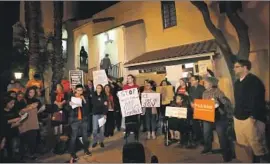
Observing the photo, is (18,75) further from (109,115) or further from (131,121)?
(131,121)

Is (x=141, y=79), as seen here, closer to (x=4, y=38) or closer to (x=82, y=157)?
(x=82, y=157)

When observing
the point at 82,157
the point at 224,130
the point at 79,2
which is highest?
the point at 79,2

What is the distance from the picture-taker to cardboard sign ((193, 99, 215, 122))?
12.1 ft

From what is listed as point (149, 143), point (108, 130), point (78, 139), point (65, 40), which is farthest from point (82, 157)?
point (65, 40)

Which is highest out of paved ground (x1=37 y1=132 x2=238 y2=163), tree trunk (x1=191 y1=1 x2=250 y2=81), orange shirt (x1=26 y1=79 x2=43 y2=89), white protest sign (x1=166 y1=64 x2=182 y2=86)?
tree trunk (x1=191 y1=1 x2=250 y2=81)

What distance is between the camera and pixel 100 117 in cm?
393

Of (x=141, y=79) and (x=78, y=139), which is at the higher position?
(x=141, y=79)

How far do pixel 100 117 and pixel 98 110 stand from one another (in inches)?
3.7

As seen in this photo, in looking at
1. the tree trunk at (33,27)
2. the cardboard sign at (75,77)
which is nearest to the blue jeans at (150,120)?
the cardboard sign at (75,77)

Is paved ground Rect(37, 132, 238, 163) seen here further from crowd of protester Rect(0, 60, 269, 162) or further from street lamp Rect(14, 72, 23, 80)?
street lamp Rect(14, 72, 23, 80)

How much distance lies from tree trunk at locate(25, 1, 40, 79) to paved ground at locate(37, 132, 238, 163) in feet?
4.28

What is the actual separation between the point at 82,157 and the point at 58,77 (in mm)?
1054

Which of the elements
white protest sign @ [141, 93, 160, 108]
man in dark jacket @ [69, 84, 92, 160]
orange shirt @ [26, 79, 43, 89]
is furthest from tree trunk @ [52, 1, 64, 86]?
white protest sign @ [141, 93, 160, 108]

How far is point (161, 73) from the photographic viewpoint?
383 cm
